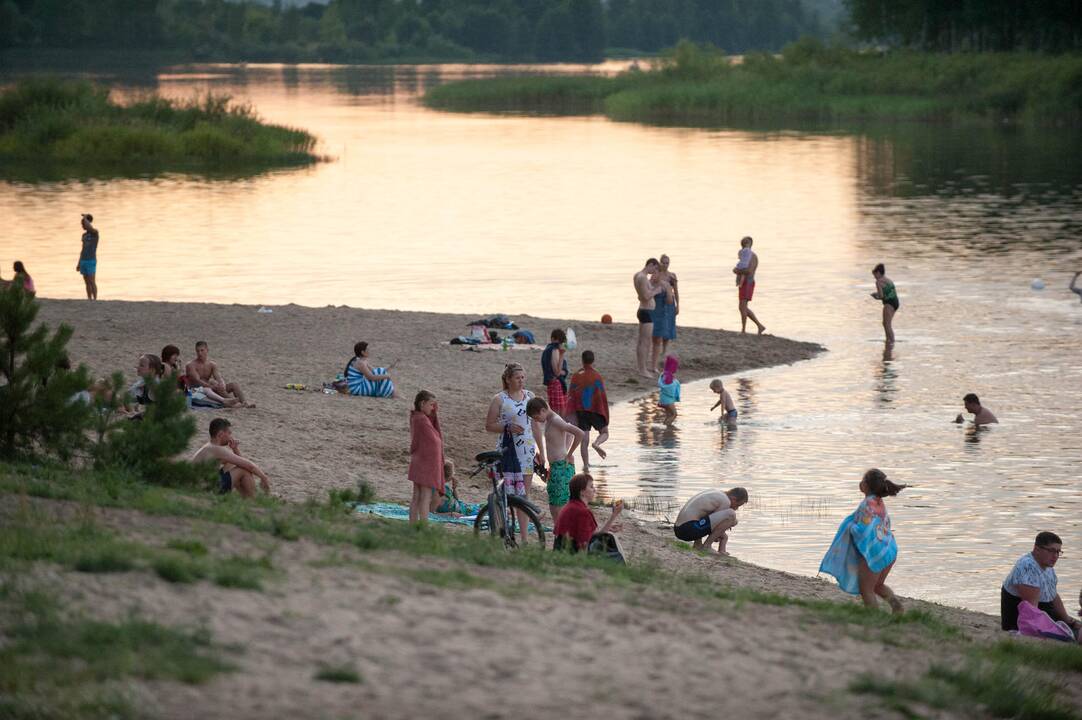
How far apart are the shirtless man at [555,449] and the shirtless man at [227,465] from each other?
7.99 ft

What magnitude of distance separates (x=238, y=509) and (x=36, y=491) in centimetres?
135

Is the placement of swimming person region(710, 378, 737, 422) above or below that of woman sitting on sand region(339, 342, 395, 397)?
below

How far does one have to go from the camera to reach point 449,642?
27.4ft

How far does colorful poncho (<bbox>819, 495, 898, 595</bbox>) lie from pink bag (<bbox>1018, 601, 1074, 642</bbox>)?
1041 mm

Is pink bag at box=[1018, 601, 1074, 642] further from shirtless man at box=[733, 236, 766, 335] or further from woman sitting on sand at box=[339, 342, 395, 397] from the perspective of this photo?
shirtless man at box=[733, 236, 766, 335]

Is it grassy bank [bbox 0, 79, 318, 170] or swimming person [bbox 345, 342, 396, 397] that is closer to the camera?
swimming person [bbox 345, 342, 396, 397]

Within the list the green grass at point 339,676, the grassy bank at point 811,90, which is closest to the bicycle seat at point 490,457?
the green grass at point 339,676

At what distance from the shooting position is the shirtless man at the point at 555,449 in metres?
13.9

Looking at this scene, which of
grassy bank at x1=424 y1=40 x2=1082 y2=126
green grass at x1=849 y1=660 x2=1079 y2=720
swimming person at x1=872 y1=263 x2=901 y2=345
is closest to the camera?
green grass at x1=849 y1=660 x2=1079 y2=720

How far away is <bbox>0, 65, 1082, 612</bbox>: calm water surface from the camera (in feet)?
55.7

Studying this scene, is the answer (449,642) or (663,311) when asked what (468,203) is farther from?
(449,642)

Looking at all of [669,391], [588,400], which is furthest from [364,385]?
[588,400]

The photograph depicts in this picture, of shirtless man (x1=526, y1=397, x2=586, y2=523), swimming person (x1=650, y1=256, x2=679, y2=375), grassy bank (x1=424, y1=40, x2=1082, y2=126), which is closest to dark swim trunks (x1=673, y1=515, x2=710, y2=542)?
shirtless man (x1=526, y1=397, x2=586, y2=523)

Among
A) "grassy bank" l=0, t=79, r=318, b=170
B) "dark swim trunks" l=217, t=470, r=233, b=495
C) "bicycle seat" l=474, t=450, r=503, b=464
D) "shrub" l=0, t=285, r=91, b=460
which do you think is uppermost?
"grassy bank" l=0, t=79, r=318, b=170
